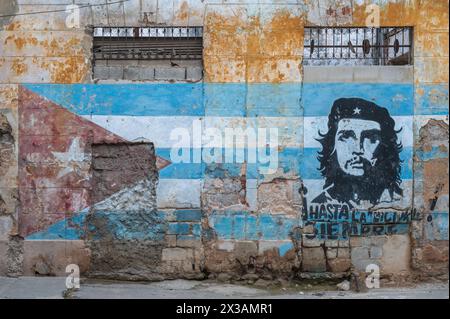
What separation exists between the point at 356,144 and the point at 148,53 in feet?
10.3

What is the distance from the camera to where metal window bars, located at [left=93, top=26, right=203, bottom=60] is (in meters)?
9.47

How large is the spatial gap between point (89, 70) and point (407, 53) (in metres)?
4.41

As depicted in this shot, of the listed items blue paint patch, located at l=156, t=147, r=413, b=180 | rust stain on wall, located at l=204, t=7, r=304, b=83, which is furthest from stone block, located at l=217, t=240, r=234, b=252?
rust stain on wall, located at l=204, t=7, r=304, b=83

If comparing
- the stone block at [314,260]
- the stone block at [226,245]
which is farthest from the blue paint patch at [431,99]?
the stone block at [226,245]

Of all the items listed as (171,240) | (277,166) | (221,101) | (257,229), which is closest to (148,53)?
(221,101)

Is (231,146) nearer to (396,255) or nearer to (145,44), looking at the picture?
(145,44)

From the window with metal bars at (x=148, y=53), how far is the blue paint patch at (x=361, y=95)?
157 cm

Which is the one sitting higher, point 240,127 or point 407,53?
point 407,53

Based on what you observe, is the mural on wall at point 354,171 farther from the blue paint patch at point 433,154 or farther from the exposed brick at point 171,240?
the exposed brick at point 171,240

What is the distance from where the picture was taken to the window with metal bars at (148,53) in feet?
31.0

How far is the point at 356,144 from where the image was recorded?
369 inches

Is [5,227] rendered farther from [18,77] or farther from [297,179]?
[297,179]

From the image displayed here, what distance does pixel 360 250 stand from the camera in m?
9.36

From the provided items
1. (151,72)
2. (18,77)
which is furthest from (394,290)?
(18,77)
